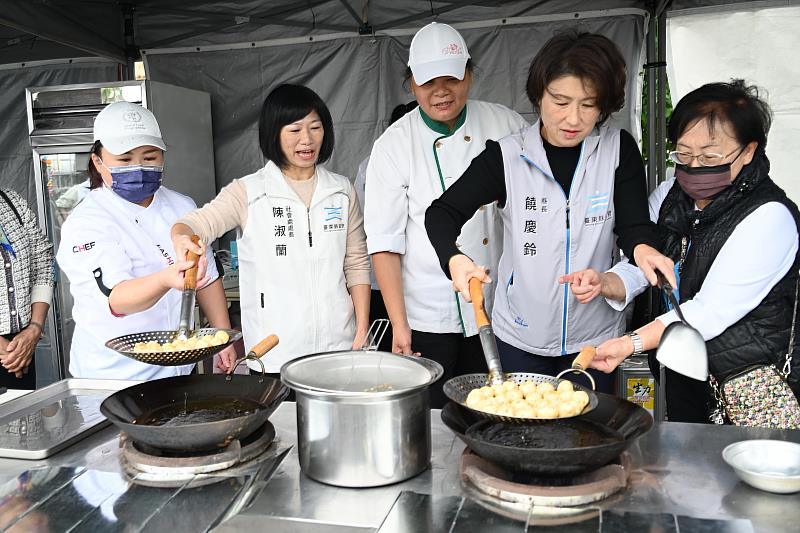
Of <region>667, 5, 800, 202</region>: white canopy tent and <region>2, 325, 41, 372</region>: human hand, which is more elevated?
<region>667, 5, 800, 202</region>: white canopy tent

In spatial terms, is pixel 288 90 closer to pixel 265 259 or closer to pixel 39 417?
pixel 265 259

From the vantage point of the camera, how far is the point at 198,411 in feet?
5.45

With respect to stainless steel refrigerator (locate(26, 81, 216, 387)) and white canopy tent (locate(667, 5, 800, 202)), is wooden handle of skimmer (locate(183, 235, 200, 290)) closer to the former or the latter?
stainless steel refrigerator (locate(26, 81, 216, 387))

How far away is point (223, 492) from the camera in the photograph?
56.2 inches

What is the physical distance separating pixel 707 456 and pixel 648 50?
3.50 m

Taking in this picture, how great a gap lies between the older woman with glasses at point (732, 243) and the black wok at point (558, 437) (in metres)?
0.36

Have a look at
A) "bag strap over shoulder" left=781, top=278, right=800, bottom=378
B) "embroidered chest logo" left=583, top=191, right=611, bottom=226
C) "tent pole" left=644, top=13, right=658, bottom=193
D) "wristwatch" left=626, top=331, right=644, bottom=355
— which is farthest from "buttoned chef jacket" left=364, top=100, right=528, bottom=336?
"tent pole" left=644, top=13, right=658, bottom=193

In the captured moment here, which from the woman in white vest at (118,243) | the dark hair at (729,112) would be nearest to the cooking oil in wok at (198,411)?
the woman in white vest at (118,243)

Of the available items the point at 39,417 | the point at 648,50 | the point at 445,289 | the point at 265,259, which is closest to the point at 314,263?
the point at 265,259

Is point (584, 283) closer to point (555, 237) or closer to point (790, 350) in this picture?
point (555, 237)

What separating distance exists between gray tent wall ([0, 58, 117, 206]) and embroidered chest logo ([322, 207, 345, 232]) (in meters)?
3.73

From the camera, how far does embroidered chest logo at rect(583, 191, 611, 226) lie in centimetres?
226

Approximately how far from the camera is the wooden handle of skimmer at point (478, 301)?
1653 mm

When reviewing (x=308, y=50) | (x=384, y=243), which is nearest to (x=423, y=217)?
(x=384, y=243)
